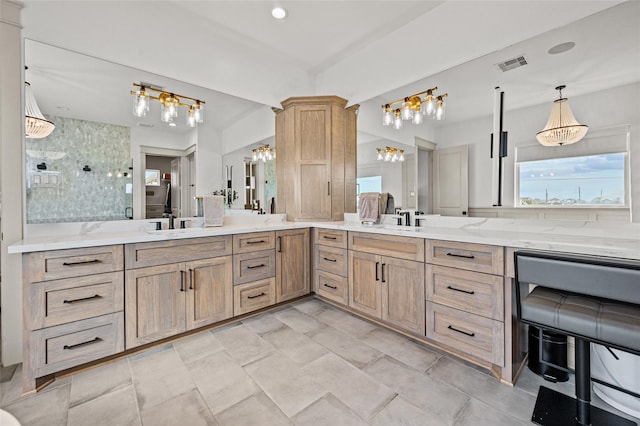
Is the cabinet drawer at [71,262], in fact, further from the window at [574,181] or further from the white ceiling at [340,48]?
the window at [574,181]

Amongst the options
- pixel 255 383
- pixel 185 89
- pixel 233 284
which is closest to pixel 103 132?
pixel 185 89

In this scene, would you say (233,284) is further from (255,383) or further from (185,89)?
(185,89)

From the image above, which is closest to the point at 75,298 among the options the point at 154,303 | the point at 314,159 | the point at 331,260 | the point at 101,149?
the point at 154,303

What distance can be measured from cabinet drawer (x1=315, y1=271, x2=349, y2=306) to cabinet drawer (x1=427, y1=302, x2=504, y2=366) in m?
0.90

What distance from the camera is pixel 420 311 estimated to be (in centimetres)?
211

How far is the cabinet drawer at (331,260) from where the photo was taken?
2.79m

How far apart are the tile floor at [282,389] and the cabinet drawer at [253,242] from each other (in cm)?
78

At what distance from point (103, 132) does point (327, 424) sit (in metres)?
2.64

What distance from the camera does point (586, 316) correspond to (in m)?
1.19

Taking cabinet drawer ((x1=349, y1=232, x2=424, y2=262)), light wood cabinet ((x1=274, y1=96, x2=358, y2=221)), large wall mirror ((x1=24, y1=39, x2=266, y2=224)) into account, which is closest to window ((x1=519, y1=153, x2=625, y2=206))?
cabinet drawer ((x1=349, y1=232, x2=424, y2=262))

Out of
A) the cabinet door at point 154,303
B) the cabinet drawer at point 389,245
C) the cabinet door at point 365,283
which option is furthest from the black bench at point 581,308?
the cabinet door at point 154,303

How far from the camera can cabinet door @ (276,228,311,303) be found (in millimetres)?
2877

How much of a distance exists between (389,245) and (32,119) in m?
2.84

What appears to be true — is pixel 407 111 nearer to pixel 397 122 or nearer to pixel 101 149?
pixel 397 122
